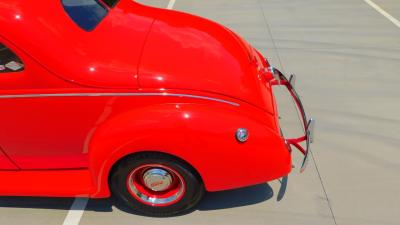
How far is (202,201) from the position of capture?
322 centimetres

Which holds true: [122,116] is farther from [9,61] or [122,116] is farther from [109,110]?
[9,61]

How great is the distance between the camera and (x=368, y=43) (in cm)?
590

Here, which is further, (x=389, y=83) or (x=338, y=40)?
(x=338, y=40)

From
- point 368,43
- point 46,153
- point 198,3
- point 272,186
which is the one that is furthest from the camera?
point 198,3

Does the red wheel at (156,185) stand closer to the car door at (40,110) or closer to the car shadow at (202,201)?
the car shadow at (202,201)

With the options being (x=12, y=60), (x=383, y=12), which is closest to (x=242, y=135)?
(x=12, y=60)

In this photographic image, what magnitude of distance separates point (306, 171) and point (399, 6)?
18.1 ft

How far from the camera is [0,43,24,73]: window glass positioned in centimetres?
263

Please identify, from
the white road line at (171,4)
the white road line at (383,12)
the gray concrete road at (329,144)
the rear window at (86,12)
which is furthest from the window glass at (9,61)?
the white road line at (383,12)

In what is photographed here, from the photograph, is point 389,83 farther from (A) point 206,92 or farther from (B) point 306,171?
(A) point 206,92

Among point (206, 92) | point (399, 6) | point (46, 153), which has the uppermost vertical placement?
point (206, 92)

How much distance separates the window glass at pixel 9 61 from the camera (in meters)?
2.63

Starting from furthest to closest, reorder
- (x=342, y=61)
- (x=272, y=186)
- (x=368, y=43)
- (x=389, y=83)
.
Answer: (x=368, y=43)
(x=342, y=61)
(x=389, y=83)
(x=272, y=186)

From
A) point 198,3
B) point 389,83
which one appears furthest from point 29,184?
point 198,3
